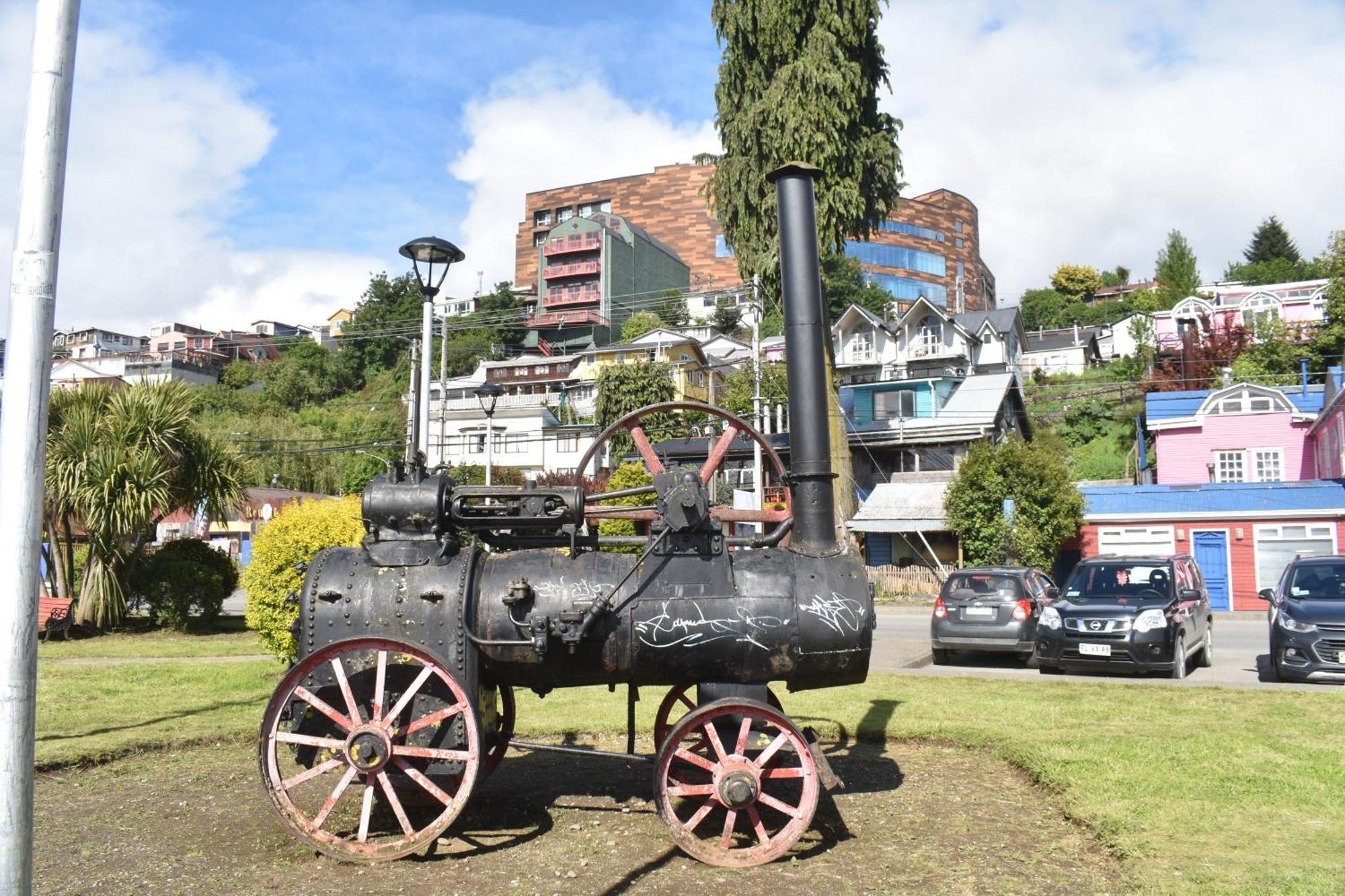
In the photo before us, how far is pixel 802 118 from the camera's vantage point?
2277 cm

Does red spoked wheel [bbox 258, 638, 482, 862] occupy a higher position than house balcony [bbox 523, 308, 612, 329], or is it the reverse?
house balcony [bbox 523, 308, 612, 329]

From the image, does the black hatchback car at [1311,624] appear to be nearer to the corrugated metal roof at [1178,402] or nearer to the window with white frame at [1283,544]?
the window with white frame at [1283,544]

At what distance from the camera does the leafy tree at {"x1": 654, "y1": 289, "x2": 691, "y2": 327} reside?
76375 millimetres

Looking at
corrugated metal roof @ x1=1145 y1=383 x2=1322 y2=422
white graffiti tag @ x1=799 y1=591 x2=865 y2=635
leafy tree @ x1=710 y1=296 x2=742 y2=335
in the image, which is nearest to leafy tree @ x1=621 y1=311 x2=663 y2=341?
leafy tree @ x1=710 y1=296 x2=742 y2=335

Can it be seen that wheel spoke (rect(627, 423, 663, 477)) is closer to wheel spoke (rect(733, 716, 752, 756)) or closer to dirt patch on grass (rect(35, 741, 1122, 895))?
wheel spoke (rect(733, 716, 752, 756))

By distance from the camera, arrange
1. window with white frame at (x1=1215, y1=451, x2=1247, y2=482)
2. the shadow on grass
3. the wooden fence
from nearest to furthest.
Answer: the shadow on grass, the wooden fence, window with white frame at (x1=1215, y1=451, x2=1247, y2=482)

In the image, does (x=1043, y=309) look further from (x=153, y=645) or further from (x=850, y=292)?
(x=153, y=645)

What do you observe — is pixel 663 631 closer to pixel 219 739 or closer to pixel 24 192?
pixel 24 192

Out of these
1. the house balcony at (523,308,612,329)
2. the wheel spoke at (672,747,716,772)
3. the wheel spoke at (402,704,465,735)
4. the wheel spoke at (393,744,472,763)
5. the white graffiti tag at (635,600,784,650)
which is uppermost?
the house balcony at (523,308,612,329)

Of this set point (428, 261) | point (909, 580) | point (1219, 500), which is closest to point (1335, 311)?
point (1219, 500)

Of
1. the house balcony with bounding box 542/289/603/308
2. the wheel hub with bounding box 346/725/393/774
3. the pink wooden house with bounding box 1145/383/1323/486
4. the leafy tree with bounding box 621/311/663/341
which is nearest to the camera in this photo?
the wheel hub with bounding box 346/725/393/774

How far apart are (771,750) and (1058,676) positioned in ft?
28.2

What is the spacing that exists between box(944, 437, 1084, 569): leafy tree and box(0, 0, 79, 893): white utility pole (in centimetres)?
2878

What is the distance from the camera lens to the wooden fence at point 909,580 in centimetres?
3141
